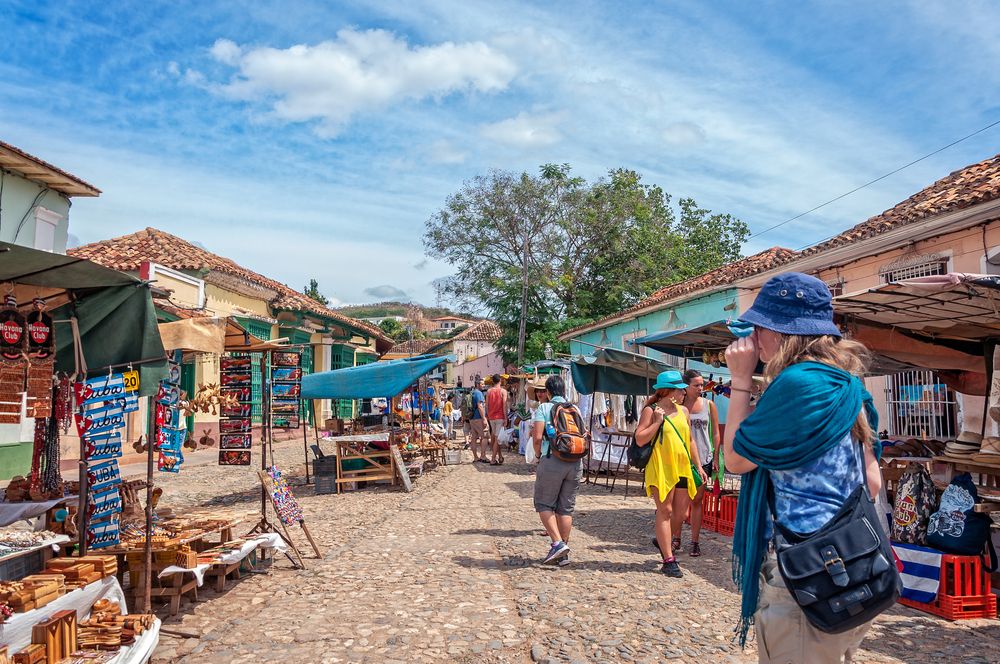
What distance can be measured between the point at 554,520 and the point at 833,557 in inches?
194

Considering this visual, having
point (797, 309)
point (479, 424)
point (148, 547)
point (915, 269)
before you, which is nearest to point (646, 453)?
point (148, 547)

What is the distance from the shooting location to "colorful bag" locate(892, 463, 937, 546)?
18.6ft

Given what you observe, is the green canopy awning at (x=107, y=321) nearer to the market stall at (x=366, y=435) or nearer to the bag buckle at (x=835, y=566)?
the bag buckle at (x=835, y=566)

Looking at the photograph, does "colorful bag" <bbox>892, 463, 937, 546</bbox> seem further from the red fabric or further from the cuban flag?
the red fabric

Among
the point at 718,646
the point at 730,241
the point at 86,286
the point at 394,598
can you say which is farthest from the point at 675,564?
the point at 730,241

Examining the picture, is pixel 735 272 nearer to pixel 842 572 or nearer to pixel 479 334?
pixel 842 572

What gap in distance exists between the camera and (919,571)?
5383mm

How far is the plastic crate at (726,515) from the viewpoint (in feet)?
26.1

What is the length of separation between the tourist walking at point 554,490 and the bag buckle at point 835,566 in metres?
4.49

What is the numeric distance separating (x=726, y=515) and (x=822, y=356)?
633 cm

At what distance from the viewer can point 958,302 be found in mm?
5418

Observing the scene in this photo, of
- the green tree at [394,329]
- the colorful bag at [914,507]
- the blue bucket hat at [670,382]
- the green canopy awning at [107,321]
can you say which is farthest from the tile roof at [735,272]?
the green tree at [394,329]

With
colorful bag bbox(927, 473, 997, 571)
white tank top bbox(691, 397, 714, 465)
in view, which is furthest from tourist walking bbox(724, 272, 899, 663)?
white tank top bbox(691, 397, 714, 465)

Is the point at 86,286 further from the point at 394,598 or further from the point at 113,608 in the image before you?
the point at 394,598
